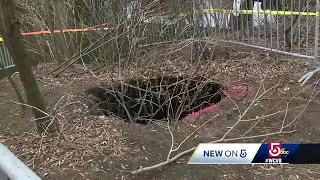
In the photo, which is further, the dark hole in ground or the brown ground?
the dark hole in ground

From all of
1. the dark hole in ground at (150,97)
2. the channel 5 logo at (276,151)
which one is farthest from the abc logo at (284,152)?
the dark hole in ground at (150,97)

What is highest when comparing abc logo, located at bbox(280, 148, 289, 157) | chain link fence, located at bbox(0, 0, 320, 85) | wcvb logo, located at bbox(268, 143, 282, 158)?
chain link fence, located at bbox(0, 0, 320, 85)

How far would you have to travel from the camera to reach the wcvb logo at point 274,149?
3525 millimetres

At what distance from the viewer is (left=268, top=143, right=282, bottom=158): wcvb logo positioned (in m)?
3.53

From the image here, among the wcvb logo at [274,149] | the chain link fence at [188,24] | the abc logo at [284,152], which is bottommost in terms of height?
the abc logo at [284,152]

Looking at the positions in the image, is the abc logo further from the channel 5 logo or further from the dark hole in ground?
the dark hole in ground

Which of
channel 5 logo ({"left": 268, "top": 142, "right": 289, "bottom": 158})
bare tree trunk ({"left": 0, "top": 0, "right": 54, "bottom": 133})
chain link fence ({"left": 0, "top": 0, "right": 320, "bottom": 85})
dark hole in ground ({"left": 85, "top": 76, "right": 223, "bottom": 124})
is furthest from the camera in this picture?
chain link fence ({"left": 0, "top": 0, "right": 320, "bottom": 85})

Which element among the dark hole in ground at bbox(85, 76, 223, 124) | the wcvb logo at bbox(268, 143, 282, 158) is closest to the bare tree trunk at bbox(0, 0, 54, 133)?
the dark hole in ground at bbox(85, 76, 223, 124)

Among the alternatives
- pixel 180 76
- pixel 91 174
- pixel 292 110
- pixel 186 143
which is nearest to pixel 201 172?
pixel 186 143

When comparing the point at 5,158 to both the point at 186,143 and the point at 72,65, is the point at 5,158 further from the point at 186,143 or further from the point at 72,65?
the point at 72,65

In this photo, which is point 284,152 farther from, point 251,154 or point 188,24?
point 188,24
